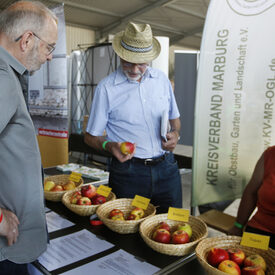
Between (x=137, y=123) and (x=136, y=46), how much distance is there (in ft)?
1.63

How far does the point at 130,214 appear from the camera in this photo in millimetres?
1444

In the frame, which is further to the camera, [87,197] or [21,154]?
[87,197]

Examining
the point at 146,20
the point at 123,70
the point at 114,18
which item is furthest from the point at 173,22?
the point at 123,70

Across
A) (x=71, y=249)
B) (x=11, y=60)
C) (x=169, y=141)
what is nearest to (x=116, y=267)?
(x=71, y=249)

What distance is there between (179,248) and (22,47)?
979mm

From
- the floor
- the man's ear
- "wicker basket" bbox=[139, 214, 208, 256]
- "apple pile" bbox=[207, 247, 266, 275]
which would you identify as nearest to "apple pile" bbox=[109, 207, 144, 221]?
"wicker basket" bbox=[139, 214, 208, 256]

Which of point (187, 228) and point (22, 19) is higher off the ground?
point (22, 19)

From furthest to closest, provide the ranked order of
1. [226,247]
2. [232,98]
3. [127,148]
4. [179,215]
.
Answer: [232,98], [127,148], [179,215], [226,247]

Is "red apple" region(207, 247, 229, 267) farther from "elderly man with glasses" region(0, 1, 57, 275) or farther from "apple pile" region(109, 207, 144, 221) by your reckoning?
"elderly man with glasses" region(0, 1, 57, 275)

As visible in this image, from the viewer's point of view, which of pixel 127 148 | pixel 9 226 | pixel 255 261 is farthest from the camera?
pixel 127 148

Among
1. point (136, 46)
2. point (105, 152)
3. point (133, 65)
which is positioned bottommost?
point (105, 152)

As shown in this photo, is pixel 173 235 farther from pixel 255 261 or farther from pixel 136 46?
pixel 136 46

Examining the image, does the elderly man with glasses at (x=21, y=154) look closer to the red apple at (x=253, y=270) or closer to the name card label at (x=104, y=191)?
the name card label at (x=104, y=191)

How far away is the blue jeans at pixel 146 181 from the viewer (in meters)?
1.82
